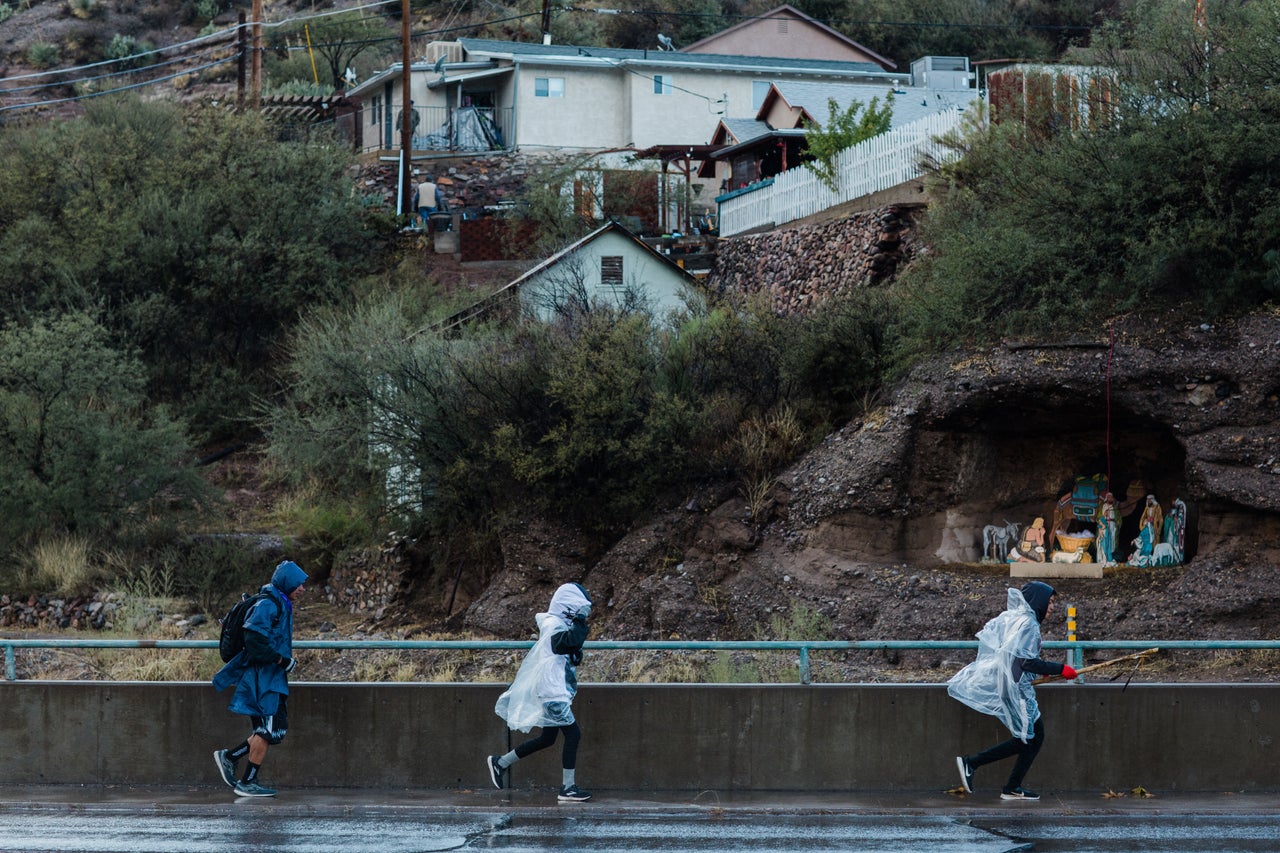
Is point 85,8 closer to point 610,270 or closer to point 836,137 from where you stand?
point 610,270

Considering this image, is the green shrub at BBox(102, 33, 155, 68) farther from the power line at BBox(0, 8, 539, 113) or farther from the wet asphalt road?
the wet asphalt road

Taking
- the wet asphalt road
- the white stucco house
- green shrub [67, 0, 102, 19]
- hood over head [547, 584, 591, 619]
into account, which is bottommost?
the wet asphalt road

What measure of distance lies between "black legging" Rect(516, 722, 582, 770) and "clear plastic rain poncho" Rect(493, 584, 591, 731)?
12 cm

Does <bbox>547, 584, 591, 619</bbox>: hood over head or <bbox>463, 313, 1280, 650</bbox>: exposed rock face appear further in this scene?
<bbox>463, 313, 1280, 650</bbox>: exposed rock face

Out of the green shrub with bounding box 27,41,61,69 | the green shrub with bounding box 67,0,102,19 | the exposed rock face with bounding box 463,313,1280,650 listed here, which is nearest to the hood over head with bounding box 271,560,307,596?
the exposed rock face with bounding box 463,313,1280,650

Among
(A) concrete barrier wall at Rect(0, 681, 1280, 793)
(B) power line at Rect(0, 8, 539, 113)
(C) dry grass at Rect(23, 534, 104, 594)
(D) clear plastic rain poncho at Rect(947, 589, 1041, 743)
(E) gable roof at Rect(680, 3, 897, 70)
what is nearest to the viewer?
(D) clear plastic rain poncho at Rect(947, 589, 1041, 743)

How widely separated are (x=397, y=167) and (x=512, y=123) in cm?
491

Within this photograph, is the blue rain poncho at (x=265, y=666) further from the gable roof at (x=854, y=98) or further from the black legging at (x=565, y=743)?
the gable roof at (x=854, y=98)

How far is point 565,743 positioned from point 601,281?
2304 centimetres

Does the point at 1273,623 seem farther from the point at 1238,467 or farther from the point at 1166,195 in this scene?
the point at 1166,195

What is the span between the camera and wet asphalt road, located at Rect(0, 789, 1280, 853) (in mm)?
9570

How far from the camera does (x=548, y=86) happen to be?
5303cm

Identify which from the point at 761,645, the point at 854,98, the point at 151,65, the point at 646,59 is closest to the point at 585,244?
the point at 854,98

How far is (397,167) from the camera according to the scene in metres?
50.6
